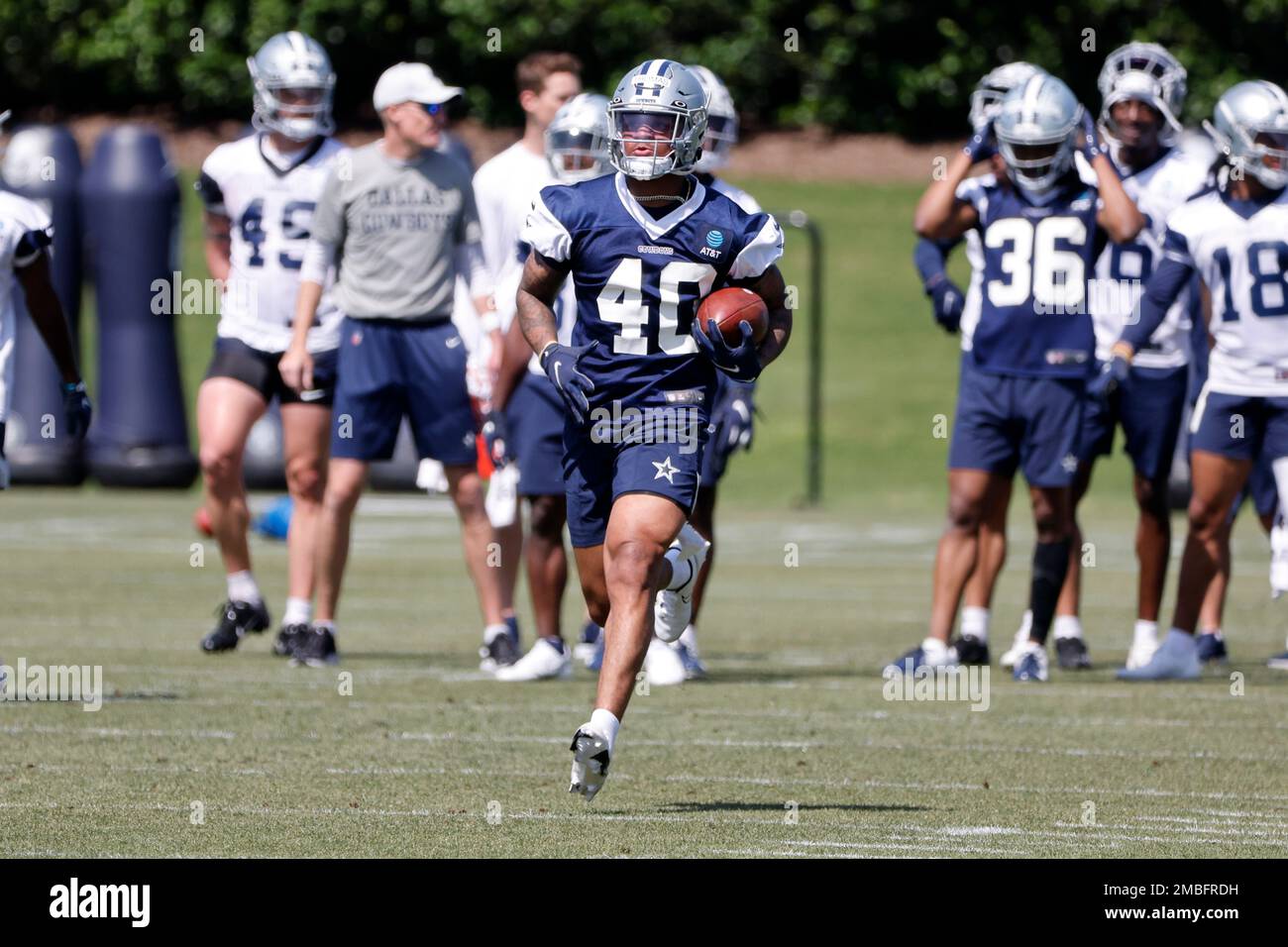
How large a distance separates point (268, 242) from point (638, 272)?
3.58 metres

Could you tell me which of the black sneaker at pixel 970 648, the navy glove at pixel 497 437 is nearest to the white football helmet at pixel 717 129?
the navy glove at pixel 497 437

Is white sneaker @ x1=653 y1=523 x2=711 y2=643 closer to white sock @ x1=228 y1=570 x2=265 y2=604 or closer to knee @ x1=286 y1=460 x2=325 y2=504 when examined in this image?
knee @ x1=286 y1=460 x2=325 y2=504

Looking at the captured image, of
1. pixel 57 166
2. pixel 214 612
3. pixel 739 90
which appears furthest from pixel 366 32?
pixel 214 612

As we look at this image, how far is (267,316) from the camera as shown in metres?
9.90

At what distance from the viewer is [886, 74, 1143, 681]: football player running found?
30.9ft

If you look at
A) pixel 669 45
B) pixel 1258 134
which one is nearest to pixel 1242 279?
pixel 1258 134

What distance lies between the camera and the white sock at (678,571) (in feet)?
22.3

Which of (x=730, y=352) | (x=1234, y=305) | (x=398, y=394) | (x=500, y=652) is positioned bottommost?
(x=500, y=652)

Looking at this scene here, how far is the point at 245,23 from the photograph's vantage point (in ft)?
116

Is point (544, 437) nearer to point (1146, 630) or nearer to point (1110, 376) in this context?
point (1110, 376)

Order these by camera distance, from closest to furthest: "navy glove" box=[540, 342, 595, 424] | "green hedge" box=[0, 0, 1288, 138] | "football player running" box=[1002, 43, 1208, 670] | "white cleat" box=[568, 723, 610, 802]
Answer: "white cleat" box=[568, 723, 610, 802] → "navy glove" box=[540, 342, 595, 424] → "football player running" box=[1002, 43, 1208, 670] → "green hedge" box=[0, 0, 1288, 138]

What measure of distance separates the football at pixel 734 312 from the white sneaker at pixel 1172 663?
339 cm

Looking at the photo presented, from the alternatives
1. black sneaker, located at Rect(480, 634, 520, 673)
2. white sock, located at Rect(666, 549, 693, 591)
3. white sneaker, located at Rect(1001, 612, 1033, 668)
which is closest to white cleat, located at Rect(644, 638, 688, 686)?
black sneaker, located at Rect(480, 634, 520, 673)
